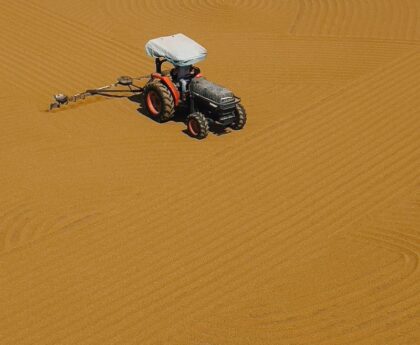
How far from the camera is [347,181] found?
888cm

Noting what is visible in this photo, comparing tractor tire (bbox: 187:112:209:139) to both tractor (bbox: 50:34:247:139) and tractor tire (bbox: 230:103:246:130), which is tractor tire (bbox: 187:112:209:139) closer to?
tractor (bbox: 50:34:247:139)

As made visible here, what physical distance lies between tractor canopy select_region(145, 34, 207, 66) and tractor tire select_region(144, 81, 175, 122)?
419 mm

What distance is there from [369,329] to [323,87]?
563 centimetres

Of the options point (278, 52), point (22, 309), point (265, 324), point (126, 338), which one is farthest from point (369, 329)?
point (278, 52)

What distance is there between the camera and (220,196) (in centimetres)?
857

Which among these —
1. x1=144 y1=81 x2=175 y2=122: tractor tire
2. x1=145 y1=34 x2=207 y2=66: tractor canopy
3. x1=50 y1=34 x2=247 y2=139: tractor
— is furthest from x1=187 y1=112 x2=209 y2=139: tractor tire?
x1=145 y1=34 x2=207 y2=66: tractor canopy

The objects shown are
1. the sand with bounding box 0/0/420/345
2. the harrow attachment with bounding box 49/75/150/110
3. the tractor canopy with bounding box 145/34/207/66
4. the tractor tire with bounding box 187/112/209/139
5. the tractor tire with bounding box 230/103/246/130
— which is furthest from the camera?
the harrow attachment with bounding box 49/75/150/110

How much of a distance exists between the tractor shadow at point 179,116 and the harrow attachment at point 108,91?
182 millimetres

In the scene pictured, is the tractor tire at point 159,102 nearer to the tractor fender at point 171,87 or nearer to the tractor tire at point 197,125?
the tractor fender at point 171,87

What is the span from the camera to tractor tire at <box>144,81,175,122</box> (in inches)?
400

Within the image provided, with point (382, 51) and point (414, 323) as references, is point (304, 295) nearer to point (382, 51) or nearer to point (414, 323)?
point (414, 323)

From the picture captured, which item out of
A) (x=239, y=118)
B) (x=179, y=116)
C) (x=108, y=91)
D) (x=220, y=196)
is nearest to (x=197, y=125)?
(x=239, y=118)

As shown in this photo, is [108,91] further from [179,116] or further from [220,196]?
[220,196]

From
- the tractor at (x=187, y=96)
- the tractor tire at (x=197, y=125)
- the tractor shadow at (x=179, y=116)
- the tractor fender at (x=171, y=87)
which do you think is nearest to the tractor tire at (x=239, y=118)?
the tractor at (x=187, y=96)
